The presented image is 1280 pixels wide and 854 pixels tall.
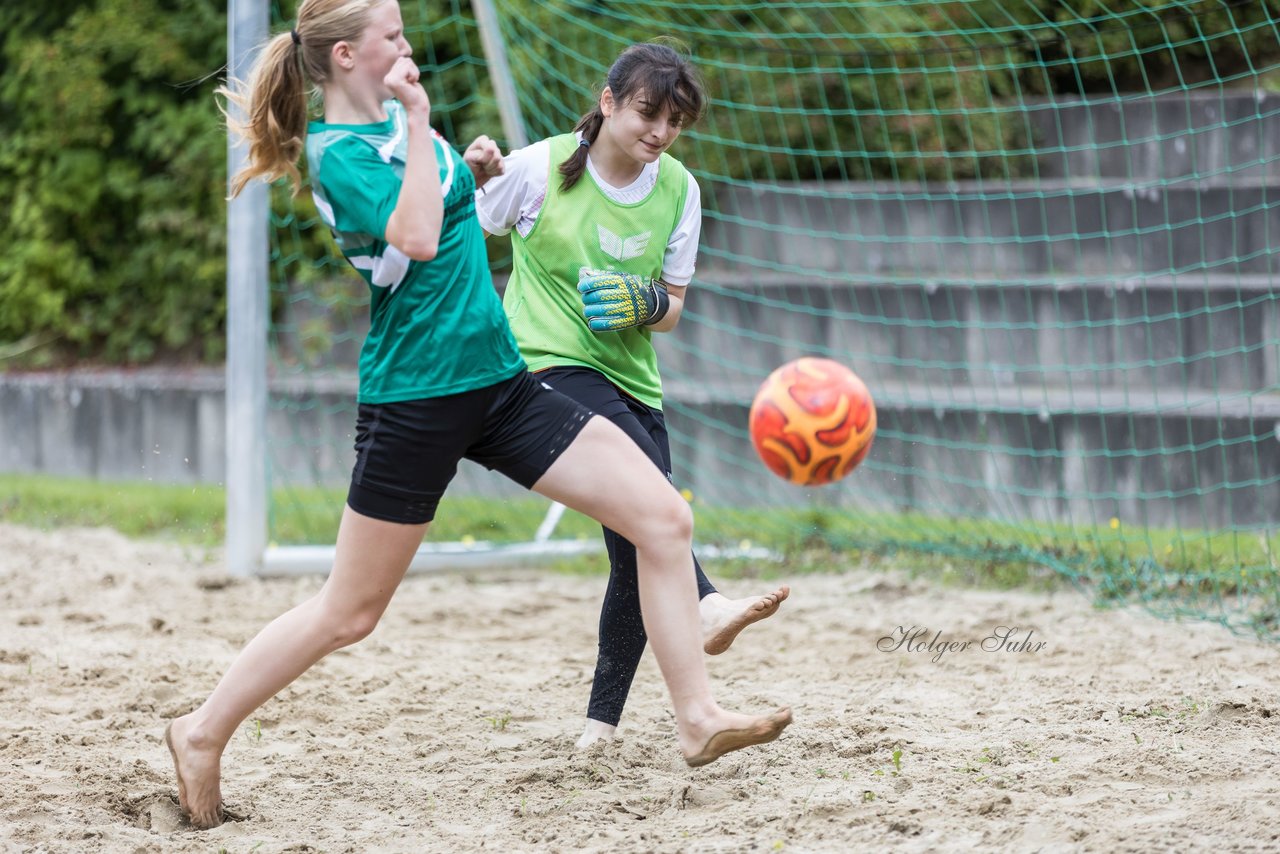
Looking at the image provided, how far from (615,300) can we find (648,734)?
116cm

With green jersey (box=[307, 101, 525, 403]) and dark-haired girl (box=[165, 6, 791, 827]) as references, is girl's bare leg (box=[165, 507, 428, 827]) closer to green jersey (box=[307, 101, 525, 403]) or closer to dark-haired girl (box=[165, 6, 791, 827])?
dark-haired girl (box=[165, 6, 791, 827])

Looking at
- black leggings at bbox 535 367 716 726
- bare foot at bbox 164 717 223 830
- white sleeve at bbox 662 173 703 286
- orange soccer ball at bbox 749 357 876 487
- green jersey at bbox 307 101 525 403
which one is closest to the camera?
green jersey at bbox 307 101 525 403

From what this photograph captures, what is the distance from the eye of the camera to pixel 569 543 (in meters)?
6.07

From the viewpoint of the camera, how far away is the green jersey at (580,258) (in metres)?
3.16

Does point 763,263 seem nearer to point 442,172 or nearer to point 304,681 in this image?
point 304,681

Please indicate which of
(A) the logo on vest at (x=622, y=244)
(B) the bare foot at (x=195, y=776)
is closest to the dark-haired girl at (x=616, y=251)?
(A) the logo on vest at (x=622, y=244)

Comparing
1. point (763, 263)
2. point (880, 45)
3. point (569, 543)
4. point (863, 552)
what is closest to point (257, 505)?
point (569, 543)

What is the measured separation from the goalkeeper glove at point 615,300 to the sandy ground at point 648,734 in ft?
3.40

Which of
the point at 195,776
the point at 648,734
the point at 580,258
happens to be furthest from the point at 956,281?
the point at 195,776

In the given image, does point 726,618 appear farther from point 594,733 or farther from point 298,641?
point 298,641

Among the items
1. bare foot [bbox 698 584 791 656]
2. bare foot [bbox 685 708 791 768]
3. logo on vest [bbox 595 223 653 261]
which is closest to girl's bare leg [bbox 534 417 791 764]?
bare foot [bbox 685 708 791 768]

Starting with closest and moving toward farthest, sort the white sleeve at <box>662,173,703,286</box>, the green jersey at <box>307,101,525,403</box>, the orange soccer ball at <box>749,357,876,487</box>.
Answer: the green jersey at <box>307,101,525,403</box>
the white sleeve at <box>662,173,703,286</box>
the orange soccer ball at <box>749,357,876,487</box>

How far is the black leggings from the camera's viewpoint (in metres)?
3.09

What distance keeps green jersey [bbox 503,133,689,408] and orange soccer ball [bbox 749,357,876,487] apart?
1.42m
